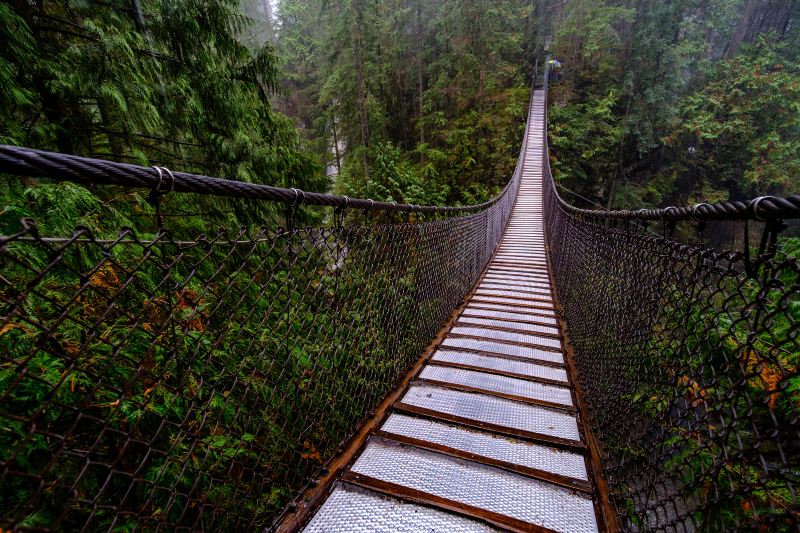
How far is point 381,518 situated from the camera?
1.18m

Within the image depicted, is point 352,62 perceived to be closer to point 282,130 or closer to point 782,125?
point 282,130

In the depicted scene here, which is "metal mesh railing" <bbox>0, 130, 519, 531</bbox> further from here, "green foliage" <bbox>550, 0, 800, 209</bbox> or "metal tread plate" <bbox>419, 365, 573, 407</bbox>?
"green foliage" <bbox>550, 0, 800, 209</bbox>

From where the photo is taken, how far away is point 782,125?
11.6 m

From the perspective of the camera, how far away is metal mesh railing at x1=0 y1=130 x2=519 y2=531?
0.64 metres

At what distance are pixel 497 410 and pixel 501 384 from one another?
0.27 meters

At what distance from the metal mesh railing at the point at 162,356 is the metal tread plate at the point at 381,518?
0.52ft

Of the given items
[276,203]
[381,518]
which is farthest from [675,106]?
[381,518]

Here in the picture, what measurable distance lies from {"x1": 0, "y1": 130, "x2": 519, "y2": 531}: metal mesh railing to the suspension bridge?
0.5 inches

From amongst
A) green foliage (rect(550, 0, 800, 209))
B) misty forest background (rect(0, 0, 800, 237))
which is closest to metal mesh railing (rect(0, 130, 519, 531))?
misty forest background (rect(0, 0, 800, 237))

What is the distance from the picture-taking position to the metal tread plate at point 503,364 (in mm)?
2141

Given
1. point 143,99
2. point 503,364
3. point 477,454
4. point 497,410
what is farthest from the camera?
point 143,99

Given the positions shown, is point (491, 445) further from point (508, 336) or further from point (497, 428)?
point (508, 336)

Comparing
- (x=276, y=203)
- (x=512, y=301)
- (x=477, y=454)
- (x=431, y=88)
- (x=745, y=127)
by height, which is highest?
(x=431, y=88)

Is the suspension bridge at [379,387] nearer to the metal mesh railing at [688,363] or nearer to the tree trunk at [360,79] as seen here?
the metal mesh railing at [688,363]
